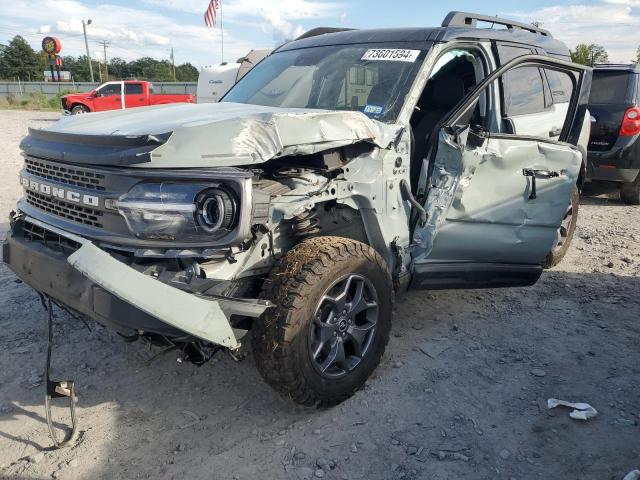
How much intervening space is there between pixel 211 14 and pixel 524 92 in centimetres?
1696

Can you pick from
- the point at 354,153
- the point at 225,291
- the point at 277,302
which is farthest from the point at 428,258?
the point at 225,291

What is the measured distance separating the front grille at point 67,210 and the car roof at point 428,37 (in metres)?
2.33


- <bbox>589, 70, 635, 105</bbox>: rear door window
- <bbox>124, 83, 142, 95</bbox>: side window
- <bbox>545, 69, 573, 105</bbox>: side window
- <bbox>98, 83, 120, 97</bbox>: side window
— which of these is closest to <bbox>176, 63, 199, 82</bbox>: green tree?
<bbox>98, 83, 120, 97</bbox>: side window

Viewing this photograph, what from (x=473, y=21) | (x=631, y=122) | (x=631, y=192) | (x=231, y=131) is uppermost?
(x=473, y=21)

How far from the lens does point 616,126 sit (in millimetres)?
7363

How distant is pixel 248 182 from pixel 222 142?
0.23 m

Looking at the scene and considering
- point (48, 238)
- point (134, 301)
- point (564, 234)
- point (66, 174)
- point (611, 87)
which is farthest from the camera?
point (611, 87)

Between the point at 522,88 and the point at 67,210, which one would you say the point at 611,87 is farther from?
the point at 67,210

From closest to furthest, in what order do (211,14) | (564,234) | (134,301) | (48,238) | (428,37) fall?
(134,301) → (48,238) → (428,37) → (564,234) → (211,14)

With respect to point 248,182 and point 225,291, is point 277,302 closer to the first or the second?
point 225,291

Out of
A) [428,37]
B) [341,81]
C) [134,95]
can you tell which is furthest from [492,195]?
[134,95]

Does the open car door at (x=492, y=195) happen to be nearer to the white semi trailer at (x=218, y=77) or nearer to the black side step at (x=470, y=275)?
the black side step at (x=470, y=275)

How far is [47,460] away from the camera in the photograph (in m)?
2.57

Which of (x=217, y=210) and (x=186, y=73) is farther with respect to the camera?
(x=186, y=73)
